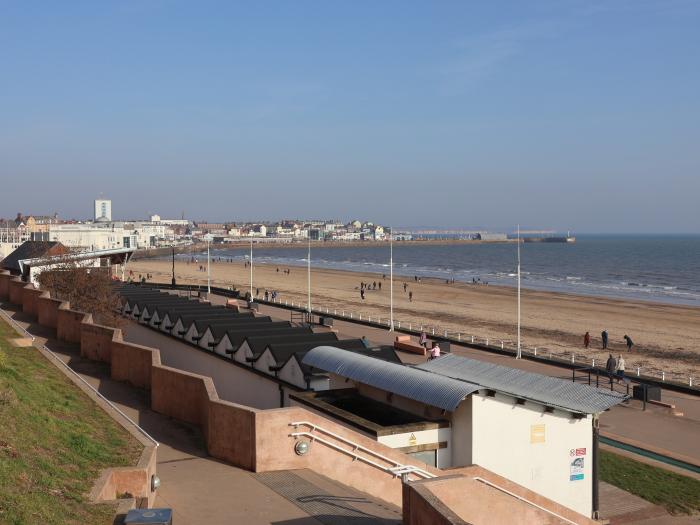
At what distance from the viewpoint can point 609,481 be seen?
16766mm

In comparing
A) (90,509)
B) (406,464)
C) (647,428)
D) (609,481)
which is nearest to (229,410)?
(406,464)

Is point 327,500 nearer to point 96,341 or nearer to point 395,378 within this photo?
point 395,378

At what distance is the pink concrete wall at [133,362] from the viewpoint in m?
16.8

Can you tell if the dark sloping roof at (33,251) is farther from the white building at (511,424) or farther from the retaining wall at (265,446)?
the white building at (511,424)

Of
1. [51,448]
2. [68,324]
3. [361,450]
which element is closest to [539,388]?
[361,450]

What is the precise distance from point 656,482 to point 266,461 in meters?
9.81

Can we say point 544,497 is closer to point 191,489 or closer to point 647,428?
point 191,489

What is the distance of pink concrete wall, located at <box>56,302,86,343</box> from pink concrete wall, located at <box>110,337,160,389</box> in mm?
3776

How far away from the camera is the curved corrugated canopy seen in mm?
13656

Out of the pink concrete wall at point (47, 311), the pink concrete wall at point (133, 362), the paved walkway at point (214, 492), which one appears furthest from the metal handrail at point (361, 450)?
the pink concrete wall at point (47, 311)

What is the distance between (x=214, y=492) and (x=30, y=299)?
59.3ft

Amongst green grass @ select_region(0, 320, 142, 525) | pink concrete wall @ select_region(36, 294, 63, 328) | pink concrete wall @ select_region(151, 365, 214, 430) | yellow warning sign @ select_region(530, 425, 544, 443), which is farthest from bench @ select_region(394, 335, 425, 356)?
green grass @ select_region(0, 320, 142, 525)

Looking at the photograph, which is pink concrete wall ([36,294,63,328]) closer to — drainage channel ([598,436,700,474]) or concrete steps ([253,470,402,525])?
concrete steps ([253,470,402,525])

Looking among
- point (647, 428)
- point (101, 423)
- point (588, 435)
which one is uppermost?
point (101, 423)
